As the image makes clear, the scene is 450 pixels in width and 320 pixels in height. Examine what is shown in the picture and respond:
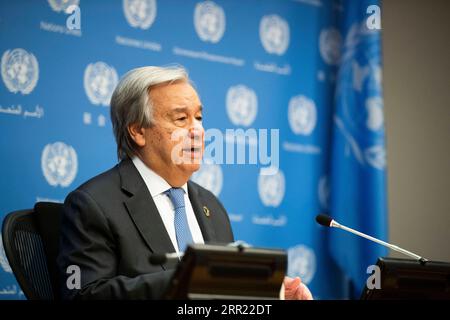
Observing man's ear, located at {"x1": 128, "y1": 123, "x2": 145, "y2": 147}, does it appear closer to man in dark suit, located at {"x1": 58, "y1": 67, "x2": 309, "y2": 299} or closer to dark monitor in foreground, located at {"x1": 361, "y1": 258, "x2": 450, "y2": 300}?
man in dark suit, located at {"x1": 58, "y1": 67, "x2": 309, "y2": 299}

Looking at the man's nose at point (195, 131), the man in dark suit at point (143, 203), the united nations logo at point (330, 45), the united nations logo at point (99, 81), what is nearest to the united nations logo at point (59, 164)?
the united nations logo at point (99, 81)

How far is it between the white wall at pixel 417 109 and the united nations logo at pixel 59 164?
8.83ft

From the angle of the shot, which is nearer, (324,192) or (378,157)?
(378,157)

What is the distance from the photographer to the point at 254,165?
5.11 m

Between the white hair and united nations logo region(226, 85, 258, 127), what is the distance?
1.44 meters

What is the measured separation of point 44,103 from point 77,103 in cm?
21

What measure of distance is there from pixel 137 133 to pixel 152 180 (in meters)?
0.28

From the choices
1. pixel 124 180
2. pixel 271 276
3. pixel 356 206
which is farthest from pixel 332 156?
pixel 271 276

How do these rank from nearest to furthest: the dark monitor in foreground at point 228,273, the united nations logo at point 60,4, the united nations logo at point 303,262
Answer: the dark monitor in foreground at point 228,273
the united nations logo at point 60,4
the united nations logo at point 303,262

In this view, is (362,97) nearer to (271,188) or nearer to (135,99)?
(271,188)

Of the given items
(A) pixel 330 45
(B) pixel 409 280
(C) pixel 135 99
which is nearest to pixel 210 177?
(C) pixel 135 99

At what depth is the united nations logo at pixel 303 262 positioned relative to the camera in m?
5.31

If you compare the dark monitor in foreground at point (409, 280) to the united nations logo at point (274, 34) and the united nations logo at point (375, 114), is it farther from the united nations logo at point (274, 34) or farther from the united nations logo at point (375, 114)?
the united nations logo at point (274, 34)

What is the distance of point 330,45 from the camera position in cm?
565
